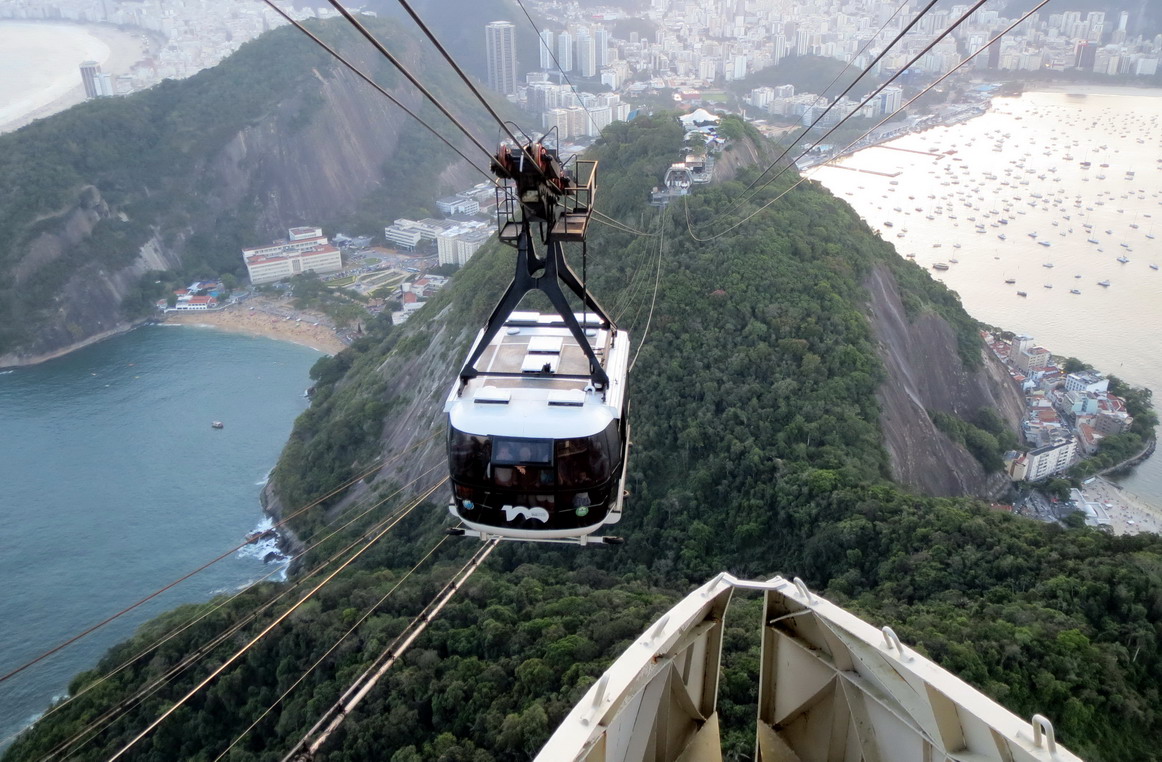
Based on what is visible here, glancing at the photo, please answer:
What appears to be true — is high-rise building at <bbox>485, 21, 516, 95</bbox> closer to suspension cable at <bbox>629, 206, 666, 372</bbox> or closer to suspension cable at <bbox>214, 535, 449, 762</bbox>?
suspension cable at <bbox>629, 206, 666, 372</bbox>

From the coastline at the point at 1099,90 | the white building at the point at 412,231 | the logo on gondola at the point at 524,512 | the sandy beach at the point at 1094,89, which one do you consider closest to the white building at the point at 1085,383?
the logo on gondola at the point at 524,512

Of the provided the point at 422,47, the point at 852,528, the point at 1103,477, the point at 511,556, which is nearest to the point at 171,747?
the point at 511,556

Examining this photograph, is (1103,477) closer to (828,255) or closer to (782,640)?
(828,255)

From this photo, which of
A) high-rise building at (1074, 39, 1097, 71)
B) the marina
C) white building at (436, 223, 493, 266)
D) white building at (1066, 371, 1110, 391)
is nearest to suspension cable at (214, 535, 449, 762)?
the marina

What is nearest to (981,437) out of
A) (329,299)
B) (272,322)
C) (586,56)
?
(329,299)

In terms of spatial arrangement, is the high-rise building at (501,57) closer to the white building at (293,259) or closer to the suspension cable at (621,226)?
the white building at (293,259)

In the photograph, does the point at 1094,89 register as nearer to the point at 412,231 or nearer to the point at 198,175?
the point at 412,231
